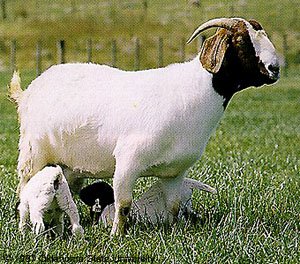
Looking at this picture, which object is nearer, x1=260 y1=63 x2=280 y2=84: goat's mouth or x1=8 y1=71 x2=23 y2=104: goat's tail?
x1=260 y1=63 x2=280 y2=84: goat's mouth

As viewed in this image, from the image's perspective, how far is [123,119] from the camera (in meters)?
6.68

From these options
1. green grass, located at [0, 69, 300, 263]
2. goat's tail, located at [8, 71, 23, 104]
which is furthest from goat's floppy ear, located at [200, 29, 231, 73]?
goat's tail, located at [8, 71, 23, 104]

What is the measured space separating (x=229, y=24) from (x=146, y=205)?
140 cm

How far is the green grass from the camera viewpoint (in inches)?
234

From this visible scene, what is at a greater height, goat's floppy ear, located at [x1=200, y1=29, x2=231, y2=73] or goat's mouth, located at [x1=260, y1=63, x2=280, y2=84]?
goat's floppy ear, located at [x1=200, y1=29, x2=231, y2=73]

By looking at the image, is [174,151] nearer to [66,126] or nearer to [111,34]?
[66,126]

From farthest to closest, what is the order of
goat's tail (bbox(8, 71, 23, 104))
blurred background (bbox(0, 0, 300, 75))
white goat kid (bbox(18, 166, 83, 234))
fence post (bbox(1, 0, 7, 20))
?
fence post (bbox(1, 0, 7, 20))
blurred background (bbox(0, 0, 300, 75))
goat's tail (bbox(8, 71, 23, 104))
white goat kid (bbox(18, 166, 83, 234))

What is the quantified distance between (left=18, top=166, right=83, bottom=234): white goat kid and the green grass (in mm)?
112

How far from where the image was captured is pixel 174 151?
6648 millimetres

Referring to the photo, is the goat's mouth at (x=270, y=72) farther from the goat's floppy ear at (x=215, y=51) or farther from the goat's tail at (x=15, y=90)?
the goat's tail at (x=15, y=90)

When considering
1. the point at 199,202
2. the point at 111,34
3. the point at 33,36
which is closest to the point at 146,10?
the point at 111,34

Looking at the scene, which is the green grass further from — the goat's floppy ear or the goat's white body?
the goat's floppy ear

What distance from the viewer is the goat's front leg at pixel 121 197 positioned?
21.7 feet

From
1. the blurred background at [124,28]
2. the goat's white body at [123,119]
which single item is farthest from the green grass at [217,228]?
the blurred background at [124,28]
